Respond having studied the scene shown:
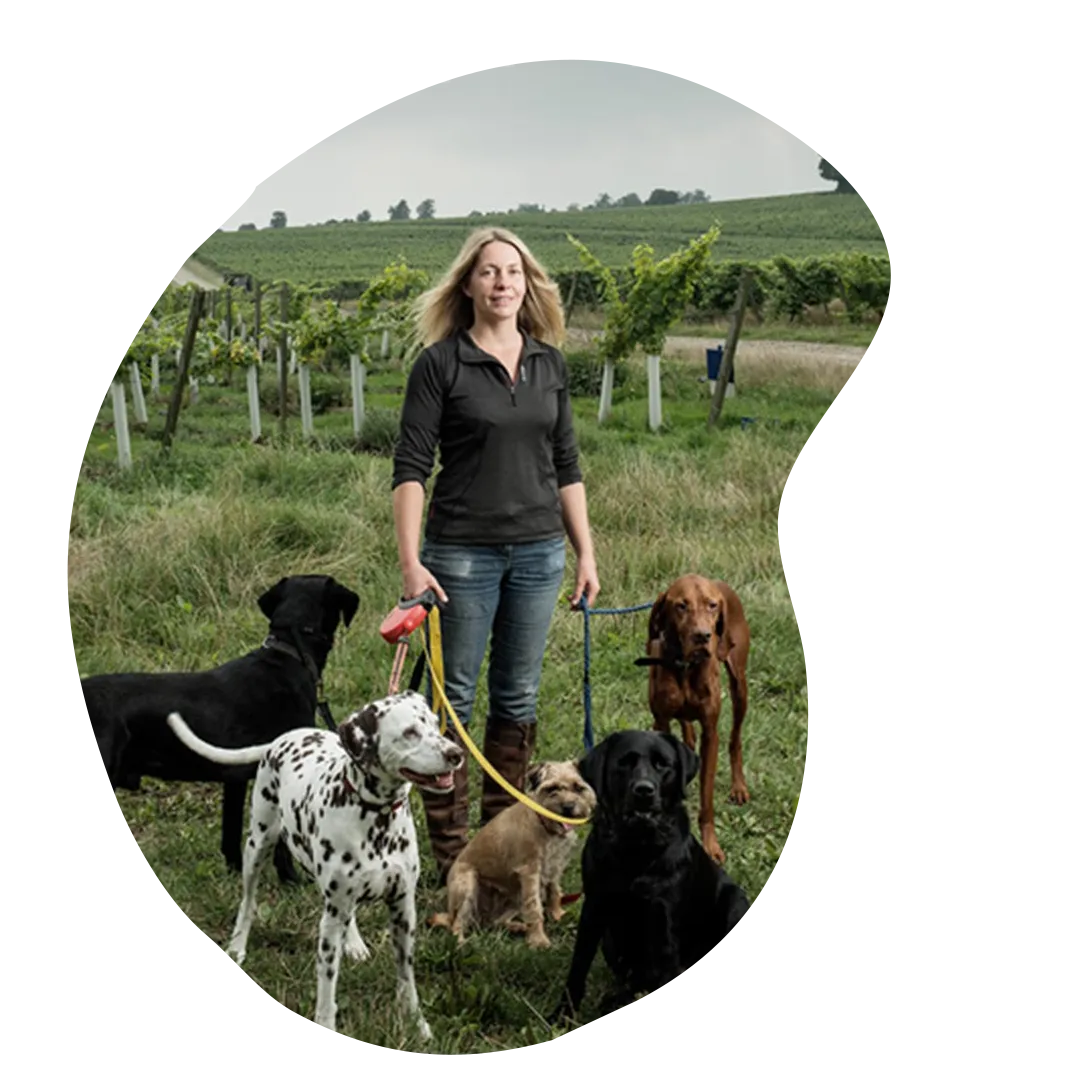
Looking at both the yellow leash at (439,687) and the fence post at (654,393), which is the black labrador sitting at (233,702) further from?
the fence post at (654,393)

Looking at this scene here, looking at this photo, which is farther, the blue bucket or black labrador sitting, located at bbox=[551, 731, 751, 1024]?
the blue bucket

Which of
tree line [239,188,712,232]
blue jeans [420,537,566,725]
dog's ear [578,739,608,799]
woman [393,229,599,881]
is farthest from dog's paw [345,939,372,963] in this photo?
tree line [239,188,712,232]

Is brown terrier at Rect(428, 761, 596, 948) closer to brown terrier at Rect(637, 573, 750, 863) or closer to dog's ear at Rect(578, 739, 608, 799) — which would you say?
dog's ear at Rect(578, 739, 608, 799)

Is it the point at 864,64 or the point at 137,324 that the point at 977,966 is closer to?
the point at 864,64

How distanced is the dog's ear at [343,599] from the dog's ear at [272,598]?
15 cm

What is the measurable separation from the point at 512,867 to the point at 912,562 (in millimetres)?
1416

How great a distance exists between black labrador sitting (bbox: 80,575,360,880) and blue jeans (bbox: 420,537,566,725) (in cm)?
35

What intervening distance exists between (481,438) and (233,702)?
3.59ft

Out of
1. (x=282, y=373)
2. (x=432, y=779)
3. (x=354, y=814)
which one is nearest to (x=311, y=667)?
(x=354, y=814)

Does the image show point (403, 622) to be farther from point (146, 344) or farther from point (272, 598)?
point (146, 344)

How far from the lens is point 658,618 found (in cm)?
539

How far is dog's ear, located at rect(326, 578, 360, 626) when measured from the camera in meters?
5.57

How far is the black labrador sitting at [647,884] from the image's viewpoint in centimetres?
509

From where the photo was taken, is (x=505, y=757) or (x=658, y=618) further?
(x=505, y=757)
